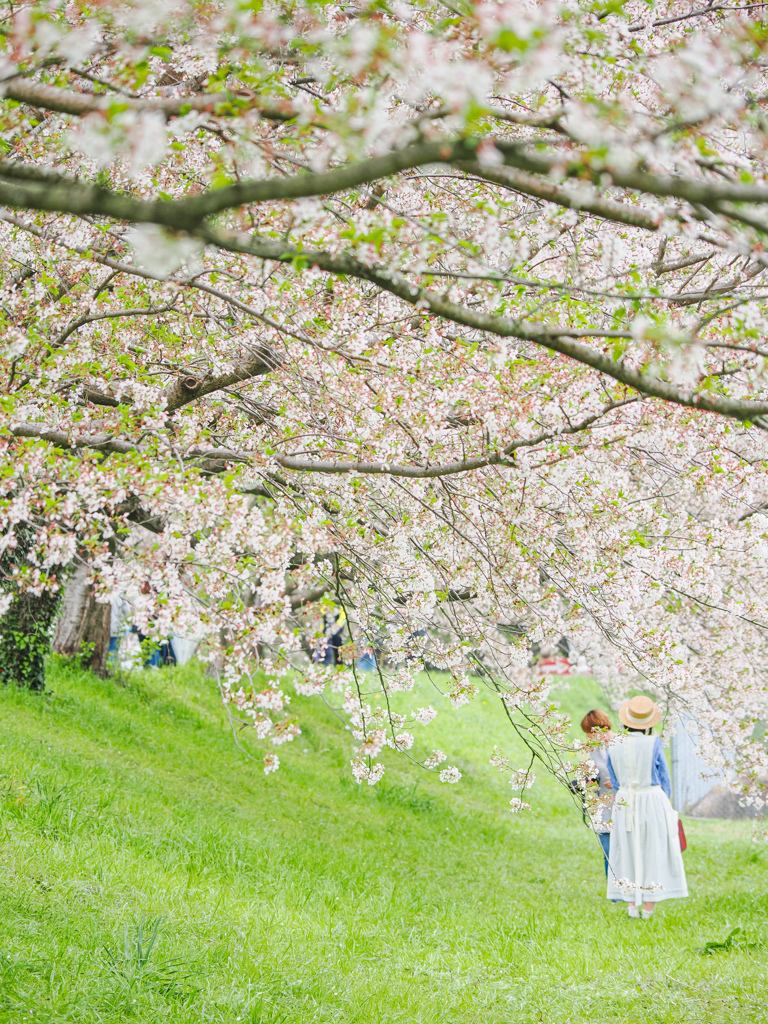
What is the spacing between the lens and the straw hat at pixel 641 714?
328 inches

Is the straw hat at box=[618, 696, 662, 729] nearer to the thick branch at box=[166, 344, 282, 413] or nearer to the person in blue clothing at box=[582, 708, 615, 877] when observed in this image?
the person in blue clothing at box=[582, 708, 615, 877]

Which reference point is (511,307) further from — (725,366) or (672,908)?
(672,908)

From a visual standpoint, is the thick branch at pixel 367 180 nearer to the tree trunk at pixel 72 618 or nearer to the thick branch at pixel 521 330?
the thick branch at pixel 521 330

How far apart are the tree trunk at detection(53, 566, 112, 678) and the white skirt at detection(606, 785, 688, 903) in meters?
6.67

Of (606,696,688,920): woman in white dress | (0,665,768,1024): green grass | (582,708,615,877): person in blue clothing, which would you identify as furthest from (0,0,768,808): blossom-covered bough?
(0,665,768,1024): green grass

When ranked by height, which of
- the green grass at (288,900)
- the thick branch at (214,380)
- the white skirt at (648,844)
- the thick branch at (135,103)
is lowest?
the green grass at (288,900)

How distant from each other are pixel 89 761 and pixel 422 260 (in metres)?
6.15

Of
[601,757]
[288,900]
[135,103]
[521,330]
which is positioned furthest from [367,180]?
[601,757]

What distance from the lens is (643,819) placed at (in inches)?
324

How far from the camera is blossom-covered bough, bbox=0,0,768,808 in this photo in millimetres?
2615

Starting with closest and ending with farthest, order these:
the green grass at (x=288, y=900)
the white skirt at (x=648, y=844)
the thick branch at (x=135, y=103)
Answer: the thick branch at (x=135, y=103) < the green grass at (x=288, y=900) < the white skirt at (x=648, y=844)

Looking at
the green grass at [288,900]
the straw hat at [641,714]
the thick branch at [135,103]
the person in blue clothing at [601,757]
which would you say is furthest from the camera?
the straw hat at [641,714]

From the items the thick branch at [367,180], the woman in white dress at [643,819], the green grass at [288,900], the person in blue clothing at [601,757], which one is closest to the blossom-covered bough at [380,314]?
the thick branch at [367,180]

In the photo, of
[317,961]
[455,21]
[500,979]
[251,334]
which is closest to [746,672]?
[500,979]
